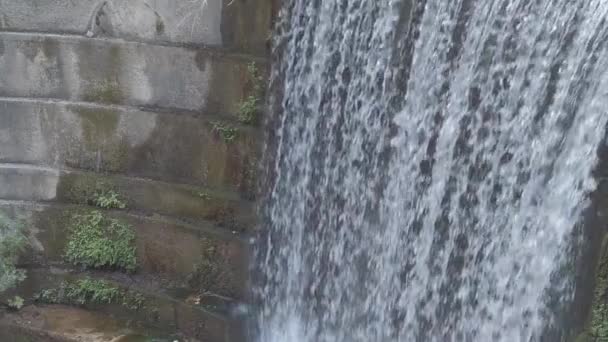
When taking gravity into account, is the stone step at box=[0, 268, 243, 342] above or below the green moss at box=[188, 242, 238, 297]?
below

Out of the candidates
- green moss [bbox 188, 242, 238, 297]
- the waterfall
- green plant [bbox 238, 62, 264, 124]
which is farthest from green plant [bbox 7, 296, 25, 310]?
green plant [bbox 238, 62, 264, 124]

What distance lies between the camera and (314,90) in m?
3.96

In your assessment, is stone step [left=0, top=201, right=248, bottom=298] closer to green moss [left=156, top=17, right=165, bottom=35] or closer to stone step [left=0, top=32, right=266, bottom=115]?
stone step [left=0, top=32, right=266, bottom=115]

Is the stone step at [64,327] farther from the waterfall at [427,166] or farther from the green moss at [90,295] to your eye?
the waterfall at [427,166]

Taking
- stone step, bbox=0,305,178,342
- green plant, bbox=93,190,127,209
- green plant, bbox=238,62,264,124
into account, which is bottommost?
stone step, bbox=0,305,178,342

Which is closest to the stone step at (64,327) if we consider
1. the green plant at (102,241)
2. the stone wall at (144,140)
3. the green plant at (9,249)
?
the stone wall at (144,140)

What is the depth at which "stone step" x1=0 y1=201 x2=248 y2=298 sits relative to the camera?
4.40m

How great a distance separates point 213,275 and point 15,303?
4.45ft

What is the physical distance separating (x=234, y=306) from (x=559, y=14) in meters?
2.60

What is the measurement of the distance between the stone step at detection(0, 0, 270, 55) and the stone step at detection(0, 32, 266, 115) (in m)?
0.06

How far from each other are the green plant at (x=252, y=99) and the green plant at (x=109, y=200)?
3.35ft

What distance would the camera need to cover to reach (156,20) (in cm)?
416

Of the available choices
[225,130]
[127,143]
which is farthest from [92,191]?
[225,130]

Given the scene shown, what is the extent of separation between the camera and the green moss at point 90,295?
4.59 meters
